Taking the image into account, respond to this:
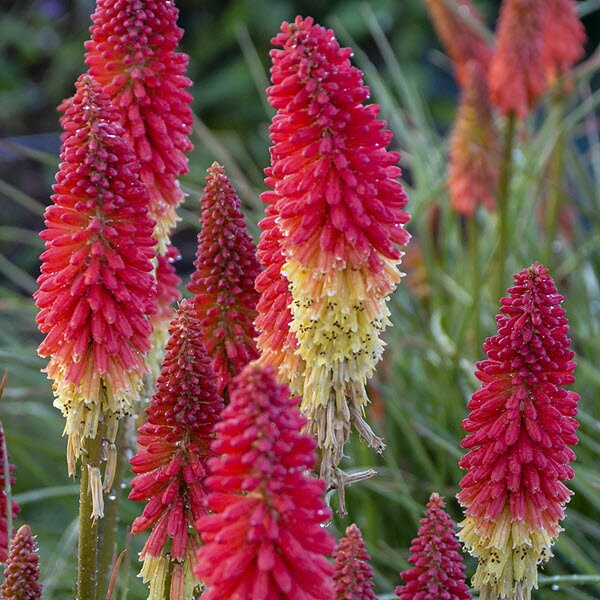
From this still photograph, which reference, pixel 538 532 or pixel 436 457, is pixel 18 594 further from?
pixel 436 457

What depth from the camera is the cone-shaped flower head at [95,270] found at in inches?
85.5

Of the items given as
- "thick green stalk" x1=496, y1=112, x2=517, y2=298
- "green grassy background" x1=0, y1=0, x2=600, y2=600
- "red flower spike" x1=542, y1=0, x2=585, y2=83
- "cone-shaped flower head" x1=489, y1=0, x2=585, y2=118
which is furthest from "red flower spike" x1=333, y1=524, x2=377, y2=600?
"red flower spike" x1=542, y1=0, x2=585, y2=83

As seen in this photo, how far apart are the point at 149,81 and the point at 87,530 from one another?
1.10 metres

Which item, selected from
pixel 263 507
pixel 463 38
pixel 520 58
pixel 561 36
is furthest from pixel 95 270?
pixel 463 38

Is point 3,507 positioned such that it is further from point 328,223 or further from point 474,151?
point 474,151

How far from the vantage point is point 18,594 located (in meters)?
2.12

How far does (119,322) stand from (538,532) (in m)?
1.03

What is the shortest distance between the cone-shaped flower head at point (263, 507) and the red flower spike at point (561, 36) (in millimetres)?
3935

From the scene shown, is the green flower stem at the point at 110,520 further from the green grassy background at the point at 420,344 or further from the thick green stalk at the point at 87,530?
the thick green stalk at the point at 87,530

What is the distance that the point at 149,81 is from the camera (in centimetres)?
256

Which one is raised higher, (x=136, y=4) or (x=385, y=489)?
(x=136, y=4)

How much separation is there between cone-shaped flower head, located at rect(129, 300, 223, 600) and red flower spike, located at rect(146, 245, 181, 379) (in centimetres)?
67

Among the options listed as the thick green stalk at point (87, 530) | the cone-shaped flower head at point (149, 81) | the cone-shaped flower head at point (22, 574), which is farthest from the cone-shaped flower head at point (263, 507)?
the cone-shaped flower head at point (149, 81)

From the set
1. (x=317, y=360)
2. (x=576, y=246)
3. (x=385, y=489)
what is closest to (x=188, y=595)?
(x=317, y=360)
